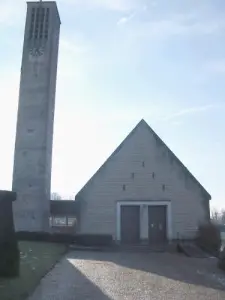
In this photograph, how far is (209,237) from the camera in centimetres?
2789

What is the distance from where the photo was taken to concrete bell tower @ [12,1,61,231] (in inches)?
1314

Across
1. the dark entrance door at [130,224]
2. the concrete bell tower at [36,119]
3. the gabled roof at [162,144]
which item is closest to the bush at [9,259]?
the dark entrance door at [130,224]

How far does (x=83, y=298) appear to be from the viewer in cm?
958

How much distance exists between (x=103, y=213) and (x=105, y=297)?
67.6 ft

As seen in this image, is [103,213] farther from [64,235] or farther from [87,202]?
[64,235]

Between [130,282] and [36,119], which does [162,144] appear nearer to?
[36,119]

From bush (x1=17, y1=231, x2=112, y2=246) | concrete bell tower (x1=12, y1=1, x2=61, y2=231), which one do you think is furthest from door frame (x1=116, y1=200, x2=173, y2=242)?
concrete bell tower (x1=12, y1=1, x2=61, y2=231)

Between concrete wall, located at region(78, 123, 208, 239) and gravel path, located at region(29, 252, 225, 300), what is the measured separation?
1296 centimetres

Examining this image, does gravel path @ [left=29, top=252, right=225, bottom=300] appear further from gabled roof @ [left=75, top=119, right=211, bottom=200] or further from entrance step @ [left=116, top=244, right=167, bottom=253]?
gabled roof @ [left=75, top=119, right=211, bottom=200]

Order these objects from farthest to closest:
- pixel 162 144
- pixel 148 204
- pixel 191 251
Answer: pixel 162 144 < pixel 148 204 < pixel 191 251

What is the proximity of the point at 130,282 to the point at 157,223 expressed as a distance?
18.4m

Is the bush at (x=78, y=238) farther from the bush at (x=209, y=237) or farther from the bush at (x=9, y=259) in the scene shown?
the bush at (x=9, y=259)

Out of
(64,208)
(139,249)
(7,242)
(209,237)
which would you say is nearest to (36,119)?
(64,208)

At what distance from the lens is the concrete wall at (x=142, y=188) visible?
30141mm
